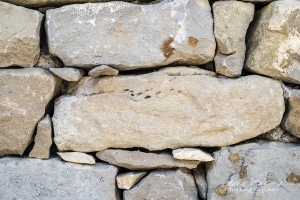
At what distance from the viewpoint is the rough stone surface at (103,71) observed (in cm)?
144

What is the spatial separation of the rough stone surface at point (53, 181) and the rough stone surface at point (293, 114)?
822 mm

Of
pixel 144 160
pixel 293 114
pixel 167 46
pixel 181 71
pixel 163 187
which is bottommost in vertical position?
pixel 163 187

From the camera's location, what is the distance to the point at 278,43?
1.48m

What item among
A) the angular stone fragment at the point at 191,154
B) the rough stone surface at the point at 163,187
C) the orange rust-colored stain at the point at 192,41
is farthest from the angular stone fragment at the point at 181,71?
the rough stone surface at the point at 163,187

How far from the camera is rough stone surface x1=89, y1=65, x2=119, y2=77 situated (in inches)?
56.7

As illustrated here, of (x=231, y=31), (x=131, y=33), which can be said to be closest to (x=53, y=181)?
(x=131, y=33)

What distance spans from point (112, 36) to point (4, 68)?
0.51m

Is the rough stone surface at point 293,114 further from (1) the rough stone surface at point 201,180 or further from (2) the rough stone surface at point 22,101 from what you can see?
(2) the rough stone surface at point 22,101

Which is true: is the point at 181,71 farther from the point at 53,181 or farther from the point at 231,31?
the point at 53,181

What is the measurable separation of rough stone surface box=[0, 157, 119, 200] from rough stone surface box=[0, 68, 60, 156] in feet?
0.36

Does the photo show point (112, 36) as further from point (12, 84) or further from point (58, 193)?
point (58, 193)

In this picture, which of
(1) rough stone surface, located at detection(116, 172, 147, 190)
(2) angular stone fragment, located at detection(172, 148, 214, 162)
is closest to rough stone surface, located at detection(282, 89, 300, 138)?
(2) angular stone fragment, located at detection(172, 148, 214, 162)

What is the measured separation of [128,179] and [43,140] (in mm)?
422

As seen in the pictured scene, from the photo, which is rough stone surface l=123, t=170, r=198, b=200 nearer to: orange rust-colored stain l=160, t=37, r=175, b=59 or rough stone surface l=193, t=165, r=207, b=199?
rough stone surface l=193, t=165, r=207, b=199
